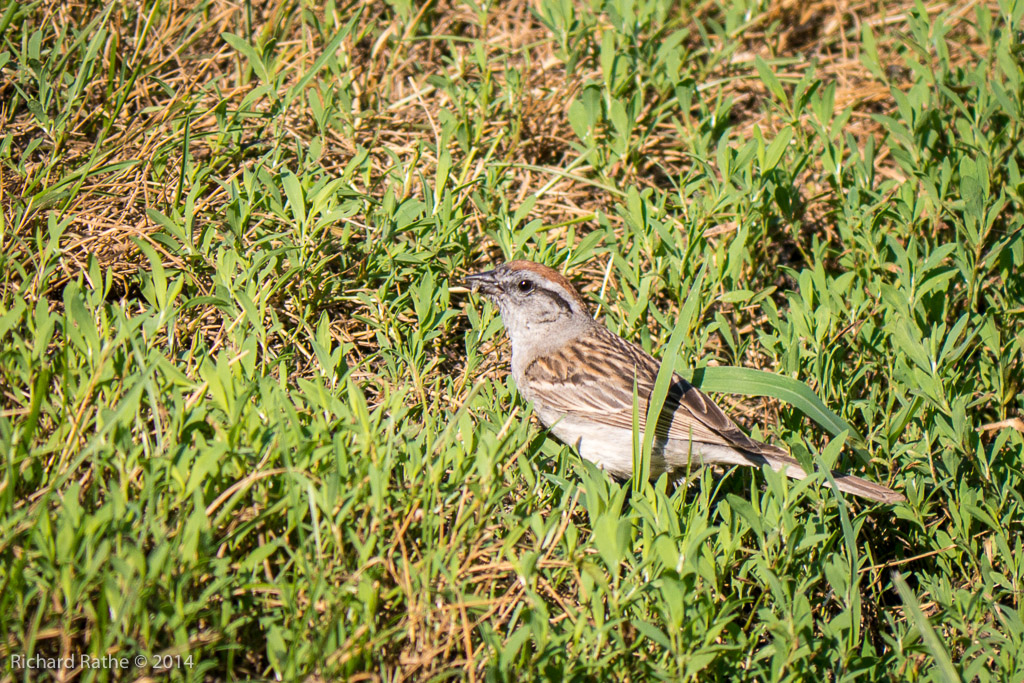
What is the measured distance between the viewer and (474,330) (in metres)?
4.11

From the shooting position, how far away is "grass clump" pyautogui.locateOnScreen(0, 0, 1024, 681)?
2695mm

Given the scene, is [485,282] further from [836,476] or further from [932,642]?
[932,642]

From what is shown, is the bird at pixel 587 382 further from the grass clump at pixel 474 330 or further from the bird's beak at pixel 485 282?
the grass clump at pixel 474 330

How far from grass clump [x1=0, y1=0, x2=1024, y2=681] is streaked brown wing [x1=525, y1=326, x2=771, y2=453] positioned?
199 mm

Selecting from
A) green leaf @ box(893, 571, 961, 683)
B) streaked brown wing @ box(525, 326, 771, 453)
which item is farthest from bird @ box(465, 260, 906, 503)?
green leaf @ box(893, 571, 961, 683)

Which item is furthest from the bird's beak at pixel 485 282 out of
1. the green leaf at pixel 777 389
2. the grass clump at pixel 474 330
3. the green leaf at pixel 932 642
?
the green leaf at pixel 932 642

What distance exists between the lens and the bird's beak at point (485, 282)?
4.27 meters

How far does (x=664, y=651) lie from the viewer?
285cm

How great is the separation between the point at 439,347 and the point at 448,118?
142 centimetres

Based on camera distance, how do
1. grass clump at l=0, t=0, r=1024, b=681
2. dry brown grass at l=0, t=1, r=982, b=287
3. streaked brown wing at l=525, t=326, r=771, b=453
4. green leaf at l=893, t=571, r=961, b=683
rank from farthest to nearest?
dry brown grass at l=0, t=1, r=982, b=287 → streaked brown wing at l=525, t=326, r=771, b=453 → green leaf at l=893, t=571, r=961, b=683 → grass clump at l=0, t=0, r=1024, b=681

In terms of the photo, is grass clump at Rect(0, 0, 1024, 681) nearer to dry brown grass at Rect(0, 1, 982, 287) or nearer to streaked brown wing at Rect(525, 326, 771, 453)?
dry brown grass at Rect(0, 1, 982, 287)

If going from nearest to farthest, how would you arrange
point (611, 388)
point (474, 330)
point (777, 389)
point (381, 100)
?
point (777, 389) < point (474, 330) < point (611, 388) < point (381, 100)

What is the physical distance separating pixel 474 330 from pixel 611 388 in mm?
772

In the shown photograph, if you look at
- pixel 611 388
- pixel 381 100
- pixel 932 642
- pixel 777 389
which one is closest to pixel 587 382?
pixel 611 388
